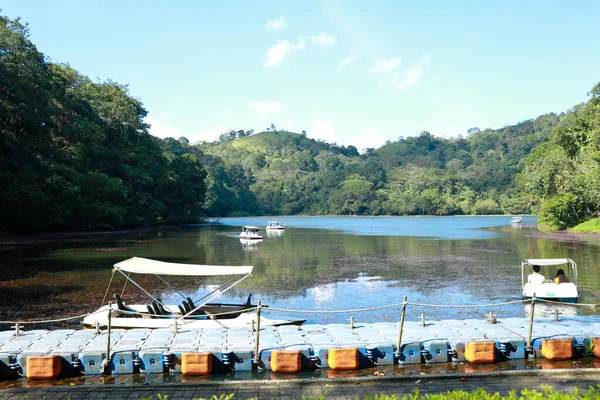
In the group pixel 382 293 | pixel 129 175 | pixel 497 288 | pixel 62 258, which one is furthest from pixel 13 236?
pixel 497 288

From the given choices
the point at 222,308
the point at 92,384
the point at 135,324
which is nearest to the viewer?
the point at 92,384

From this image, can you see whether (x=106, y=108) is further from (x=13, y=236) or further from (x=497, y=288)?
(x=497, y=288)

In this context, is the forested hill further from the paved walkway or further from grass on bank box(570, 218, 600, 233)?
the paved walkway

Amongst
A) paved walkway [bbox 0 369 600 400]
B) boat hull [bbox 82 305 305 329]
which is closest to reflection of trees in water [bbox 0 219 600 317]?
boat hull [bbox 82 305 305 329]

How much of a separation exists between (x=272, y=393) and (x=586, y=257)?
112 ft

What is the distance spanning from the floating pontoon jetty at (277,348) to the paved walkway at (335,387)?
1.04 m

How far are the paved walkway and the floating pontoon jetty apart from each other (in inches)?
41.0

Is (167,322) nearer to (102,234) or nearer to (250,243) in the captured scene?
(250,243)

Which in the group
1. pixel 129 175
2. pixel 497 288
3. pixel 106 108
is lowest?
pixel 497 288

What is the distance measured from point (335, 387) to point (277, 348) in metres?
2.08

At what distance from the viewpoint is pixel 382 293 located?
24.3 m

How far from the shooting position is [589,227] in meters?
58.9

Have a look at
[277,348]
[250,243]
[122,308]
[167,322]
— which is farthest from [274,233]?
[277,348]

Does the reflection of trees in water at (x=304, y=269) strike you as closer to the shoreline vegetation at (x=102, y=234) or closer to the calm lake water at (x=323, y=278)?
the calm lake water at (x=323, y=278)
